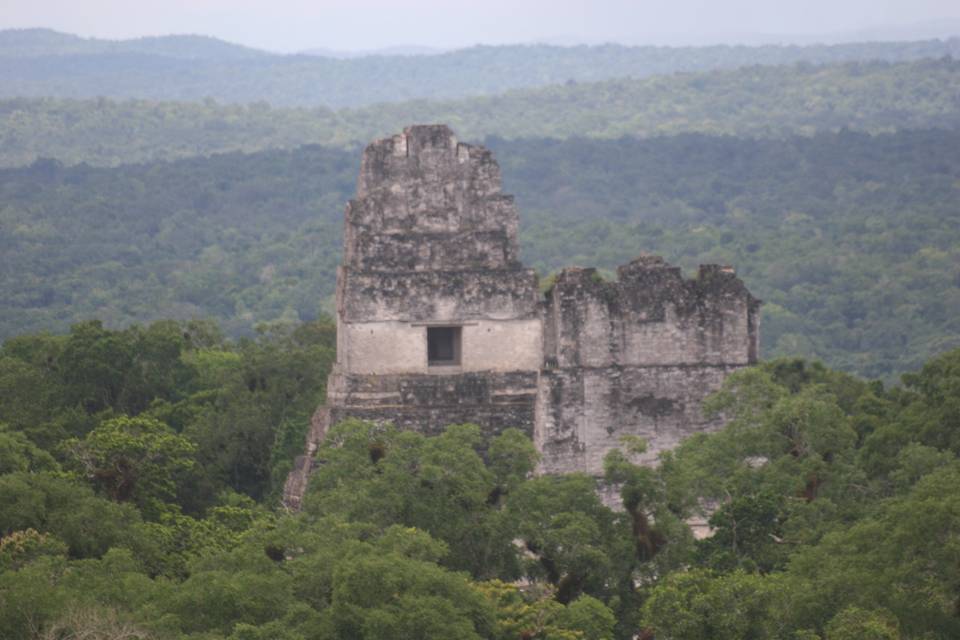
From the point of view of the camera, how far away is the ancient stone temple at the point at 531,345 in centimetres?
2789

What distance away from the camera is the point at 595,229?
104312 mm

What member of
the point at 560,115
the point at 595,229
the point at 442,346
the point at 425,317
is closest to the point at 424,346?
the point at 425,317

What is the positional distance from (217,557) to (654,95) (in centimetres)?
15335

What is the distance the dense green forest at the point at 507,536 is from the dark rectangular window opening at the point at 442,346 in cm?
173

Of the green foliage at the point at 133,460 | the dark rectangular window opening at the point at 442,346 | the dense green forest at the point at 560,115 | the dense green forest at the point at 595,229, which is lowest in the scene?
the dense green forest at the point at 595,229

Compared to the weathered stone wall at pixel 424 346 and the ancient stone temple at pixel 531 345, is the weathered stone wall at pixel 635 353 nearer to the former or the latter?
the ancient stone temple at pixel 531 345

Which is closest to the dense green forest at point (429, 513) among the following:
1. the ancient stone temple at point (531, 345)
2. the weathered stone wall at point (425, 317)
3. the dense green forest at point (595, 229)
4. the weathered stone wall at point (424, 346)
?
the ancient stone temple at point (531, 345)

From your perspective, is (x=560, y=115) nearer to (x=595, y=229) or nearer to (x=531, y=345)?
(x=595, y=229)

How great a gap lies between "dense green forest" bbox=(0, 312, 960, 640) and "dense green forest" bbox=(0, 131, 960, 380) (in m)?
42.8

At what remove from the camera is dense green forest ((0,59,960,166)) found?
149875 mm

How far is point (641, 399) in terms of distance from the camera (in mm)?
28141

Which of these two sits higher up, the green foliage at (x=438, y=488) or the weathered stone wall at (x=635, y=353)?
the weathered stone wall at (x=635, y=353)

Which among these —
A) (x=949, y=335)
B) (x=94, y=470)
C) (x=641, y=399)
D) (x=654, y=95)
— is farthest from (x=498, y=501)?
(x=654, y=95)

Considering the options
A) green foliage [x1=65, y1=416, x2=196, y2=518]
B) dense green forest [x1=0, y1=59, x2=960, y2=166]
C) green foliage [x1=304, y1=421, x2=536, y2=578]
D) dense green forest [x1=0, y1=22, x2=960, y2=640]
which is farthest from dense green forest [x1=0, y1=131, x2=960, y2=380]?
green foliage [x1=304, y1=421, x2=536, y2=578]
